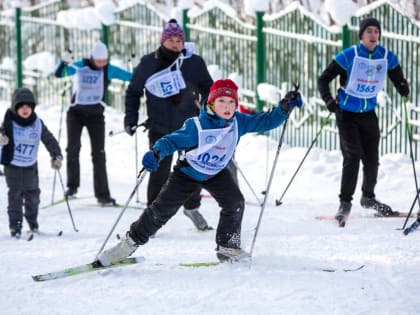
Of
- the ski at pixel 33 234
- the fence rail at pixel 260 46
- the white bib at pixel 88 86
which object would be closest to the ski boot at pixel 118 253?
the ski at pixel 33 234

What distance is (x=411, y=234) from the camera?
806 centimetres

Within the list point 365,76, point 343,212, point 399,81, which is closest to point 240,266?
point 343,212

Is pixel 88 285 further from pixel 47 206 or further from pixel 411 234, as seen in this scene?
pixel 47 206

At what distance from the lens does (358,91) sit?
28.9 ft

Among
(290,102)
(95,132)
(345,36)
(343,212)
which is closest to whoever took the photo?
(290,102)

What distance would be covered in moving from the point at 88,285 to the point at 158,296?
0.55 metres

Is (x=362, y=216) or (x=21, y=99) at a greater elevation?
(x=21, y=99)

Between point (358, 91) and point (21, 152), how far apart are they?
2.81 meters

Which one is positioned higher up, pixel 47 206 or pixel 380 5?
pixel 380 5

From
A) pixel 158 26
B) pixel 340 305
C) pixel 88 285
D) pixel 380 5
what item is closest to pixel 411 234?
pixel 340 305

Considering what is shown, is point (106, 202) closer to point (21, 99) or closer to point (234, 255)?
point (21, 99)

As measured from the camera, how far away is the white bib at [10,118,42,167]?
8.56 meters

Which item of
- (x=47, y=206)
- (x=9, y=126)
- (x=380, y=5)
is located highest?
(x=380, y=5)

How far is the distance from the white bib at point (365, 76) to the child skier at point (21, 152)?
2.50 metres
